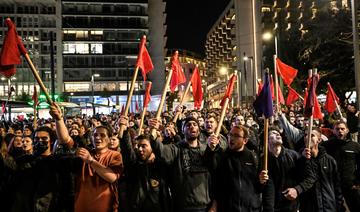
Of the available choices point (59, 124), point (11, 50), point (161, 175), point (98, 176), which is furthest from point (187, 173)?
point (11, 50)

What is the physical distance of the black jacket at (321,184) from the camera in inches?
237

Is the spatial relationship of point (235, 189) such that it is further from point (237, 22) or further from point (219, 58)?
point (219, 58)

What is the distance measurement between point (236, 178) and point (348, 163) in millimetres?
2466

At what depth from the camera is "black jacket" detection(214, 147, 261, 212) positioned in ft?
17.4

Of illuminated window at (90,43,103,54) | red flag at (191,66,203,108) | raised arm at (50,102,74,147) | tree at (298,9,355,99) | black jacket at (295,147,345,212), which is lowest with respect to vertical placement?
black jacket at (295,147,345,212)

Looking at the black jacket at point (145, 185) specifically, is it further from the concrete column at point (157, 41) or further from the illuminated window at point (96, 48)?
the concrete column at point (157, 41)

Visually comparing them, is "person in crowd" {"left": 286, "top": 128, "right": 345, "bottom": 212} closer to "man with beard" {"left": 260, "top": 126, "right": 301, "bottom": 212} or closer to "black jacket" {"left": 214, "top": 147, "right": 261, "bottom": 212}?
"man with beard" {"left": 260, "top": 126, "right": 301, "bottom": 212}

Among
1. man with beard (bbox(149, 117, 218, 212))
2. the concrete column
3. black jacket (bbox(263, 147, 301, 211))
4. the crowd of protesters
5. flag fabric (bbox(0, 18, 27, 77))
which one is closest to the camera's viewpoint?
the crowd of protesters

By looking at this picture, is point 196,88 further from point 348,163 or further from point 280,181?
point 280,181

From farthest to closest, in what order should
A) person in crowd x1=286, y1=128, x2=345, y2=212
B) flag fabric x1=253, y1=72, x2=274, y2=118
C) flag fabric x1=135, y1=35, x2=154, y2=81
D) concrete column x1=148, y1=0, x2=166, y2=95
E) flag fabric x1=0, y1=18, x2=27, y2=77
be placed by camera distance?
concrete column x1=148, y1=0, x2=166, y2=95 < flag fabric x1=135, y1=35, x2=154, y2=81 < person in crowd x1=286, y1=128, x2=345, y2=212 < flag fabric x1=253, y1=72, x2=274, y2=118 < flag fabric x1=0, y1=18, x2=27, y2=77

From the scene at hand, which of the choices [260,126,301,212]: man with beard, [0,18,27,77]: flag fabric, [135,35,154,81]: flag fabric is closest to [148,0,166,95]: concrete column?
[135,35,154,81]: flag fabric

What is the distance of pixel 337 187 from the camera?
6.30 metres

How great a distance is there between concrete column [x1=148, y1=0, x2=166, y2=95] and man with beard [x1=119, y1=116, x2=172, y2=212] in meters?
85.9

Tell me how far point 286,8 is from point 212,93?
4836 cm
